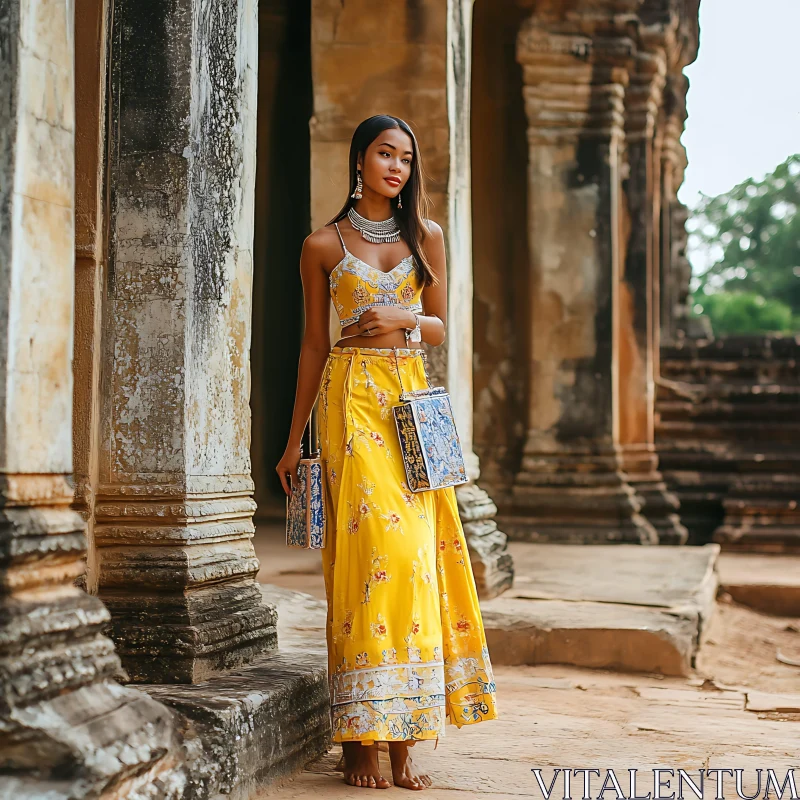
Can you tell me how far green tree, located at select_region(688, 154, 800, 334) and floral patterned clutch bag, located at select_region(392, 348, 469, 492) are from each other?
31783 mm

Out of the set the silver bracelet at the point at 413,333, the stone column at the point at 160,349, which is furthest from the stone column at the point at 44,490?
the silver bracelet at the point at 413,333

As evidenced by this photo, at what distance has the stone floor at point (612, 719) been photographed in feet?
9.27

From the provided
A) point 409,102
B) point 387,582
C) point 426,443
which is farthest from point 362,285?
point 409,102

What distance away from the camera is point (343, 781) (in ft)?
8.98

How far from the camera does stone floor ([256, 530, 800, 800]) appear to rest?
2.83 m

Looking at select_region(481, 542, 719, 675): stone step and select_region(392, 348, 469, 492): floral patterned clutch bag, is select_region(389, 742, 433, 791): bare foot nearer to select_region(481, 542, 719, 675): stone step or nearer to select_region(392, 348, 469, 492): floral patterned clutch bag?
select_region(392, 348, 469, 492): floral patterned clutch bag

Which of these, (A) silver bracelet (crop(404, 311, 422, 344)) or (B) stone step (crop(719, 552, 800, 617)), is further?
(B) stone step (crop(719, 552, 800, 617))

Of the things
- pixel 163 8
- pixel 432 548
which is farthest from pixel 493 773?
pixel 163 8

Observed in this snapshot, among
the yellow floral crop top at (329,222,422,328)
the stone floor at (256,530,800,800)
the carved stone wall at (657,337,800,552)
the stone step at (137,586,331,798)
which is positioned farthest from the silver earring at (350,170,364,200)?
the carved stone wall at (657,337,800,552)

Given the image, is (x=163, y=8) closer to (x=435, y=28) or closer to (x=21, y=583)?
(x=21, y=583)

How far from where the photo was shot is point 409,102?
5.32 m

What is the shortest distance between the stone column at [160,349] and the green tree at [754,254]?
31.9 meters

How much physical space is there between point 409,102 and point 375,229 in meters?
2.60

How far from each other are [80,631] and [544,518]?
6.13 m
